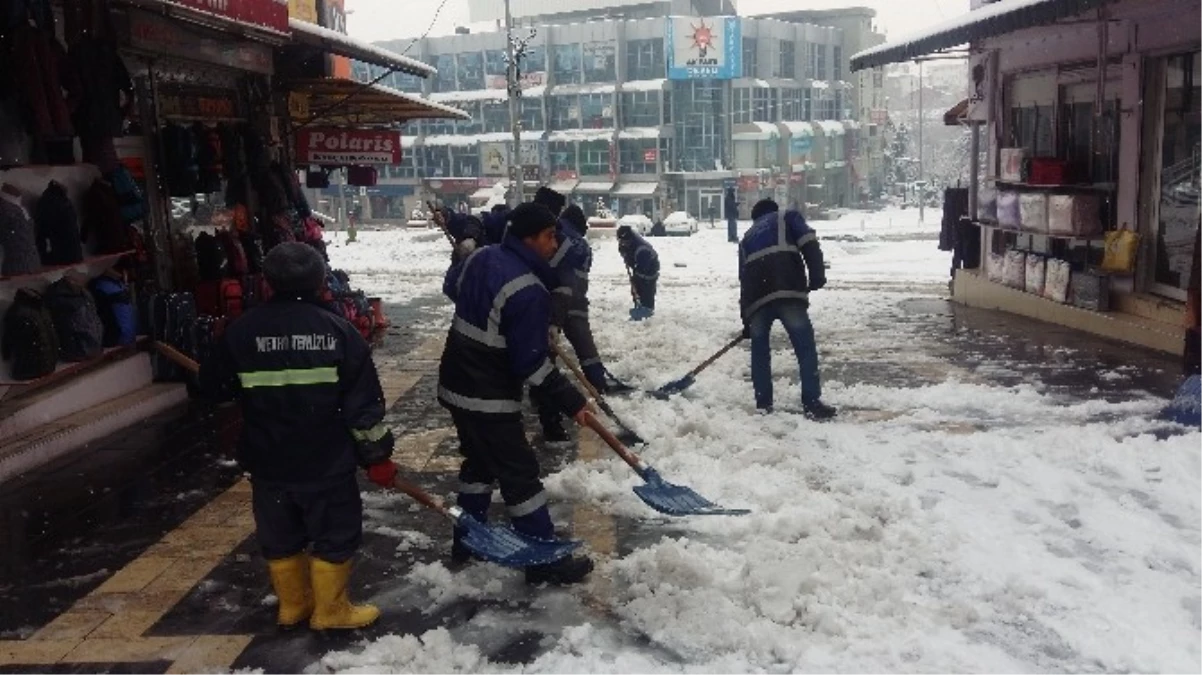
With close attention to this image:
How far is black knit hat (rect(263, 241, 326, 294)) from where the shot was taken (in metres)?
3.85

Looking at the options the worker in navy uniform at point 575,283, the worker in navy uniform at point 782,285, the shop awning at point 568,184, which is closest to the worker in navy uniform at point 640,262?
the worker in navy uniform at point 575,283

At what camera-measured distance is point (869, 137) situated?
66750mm

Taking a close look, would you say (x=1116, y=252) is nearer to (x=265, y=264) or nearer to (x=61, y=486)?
(x=265, y=264)

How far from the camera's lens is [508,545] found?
4375 mm

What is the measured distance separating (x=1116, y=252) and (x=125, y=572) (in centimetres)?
1007

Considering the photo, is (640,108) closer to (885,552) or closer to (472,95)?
(472,95)

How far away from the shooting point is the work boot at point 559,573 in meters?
4.46

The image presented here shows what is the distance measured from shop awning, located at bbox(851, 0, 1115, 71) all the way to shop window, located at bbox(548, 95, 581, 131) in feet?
133

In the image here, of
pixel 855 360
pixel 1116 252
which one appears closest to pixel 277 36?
pixel 855 360

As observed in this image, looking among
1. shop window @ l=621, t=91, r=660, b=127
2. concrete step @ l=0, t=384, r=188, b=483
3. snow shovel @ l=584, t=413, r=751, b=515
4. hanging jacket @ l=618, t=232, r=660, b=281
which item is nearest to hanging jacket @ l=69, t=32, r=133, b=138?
concrete step @ l=0, t=384, r=188, b=483

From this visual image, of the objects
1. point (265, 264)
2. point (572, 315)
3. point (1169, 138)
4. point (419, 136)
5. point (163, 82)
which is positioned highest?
point (419, 136)

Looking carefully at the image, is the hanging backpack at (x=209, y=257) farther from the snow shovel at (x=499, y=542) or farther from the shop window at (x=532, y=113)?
the shop window at (x=532, y=113)

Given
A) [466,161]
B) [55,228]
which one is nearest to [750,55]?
[466,161]

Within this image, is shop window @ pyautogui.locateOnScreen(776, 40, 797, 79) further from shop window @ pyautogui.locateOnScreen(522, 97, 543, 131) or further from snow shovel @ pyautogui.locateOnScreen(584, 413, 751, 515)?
snow shovel @ pyautogui.locateOnScreen(584, 413, 751, 515)
